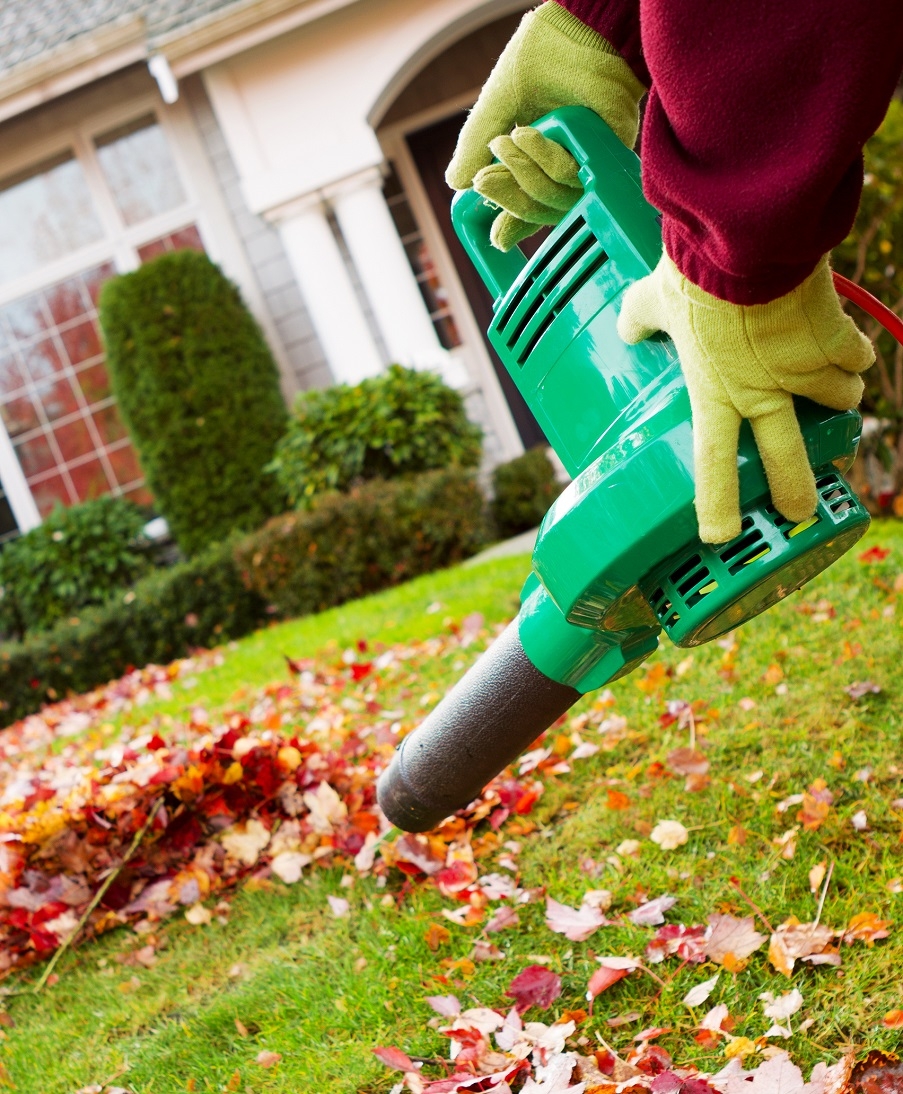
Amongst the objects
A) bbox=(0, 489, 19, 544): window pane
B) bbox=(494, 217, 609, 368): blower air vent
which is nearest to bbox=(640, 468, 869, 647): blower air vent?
bbox=(494, 217, 609, 368): blower air vent

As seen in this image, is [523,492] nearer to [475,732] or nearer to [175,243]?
[175,243]

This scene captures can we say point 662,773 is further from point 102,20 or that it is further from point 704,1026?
point 102,20

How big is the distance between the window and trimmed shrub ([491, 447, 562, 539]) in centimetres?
321

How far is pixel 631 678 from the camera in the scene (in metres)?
2.99

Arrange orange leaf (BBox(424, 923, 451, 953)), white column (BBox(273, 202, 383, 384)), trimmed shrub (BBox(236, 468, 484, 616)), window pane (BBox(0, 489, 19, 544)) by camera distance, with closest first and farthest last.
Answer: orange leaf (BBox(424, 923, 451, 953)) → trimmed shrub (BBox(236, 468, 484, 616)) → white column (BBox(273, 202, 383, 384)) → window pane (BBox(0, 489, 19, 544))

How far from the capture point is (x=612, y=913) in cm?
193

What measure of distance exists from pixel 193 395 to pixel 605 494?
6976mm

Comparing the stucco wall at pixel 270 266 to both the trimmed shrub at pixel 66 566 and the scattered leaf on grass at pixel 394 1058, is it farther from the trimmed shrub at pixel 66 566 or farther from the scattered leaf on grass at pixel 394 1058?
the scattered leaf on grass at pixel 394 1058

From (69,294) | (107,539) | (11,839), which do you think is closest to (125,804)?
(11,839)

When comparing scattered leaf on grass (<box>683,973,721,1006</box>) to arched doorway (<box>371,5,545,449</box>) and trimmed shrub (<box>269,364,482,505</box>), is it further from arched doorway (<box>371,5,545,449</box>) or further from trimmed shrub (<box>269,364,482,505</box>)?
arched doorway (<box>371,5,545,449</box>)

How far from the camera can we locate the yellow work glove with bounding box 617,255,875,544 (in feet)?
3.66

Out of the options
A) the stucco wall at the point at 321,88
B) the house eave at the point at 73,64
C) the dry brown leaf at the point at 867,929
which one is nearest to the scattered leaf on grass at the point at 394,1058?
the dry brown leaf at the point at 867,929

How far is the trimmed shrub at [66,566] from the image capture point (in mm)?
8148

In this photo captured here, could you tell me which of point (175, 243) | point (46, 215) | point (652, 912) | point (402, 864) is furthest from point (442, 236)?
point (652, 912)
